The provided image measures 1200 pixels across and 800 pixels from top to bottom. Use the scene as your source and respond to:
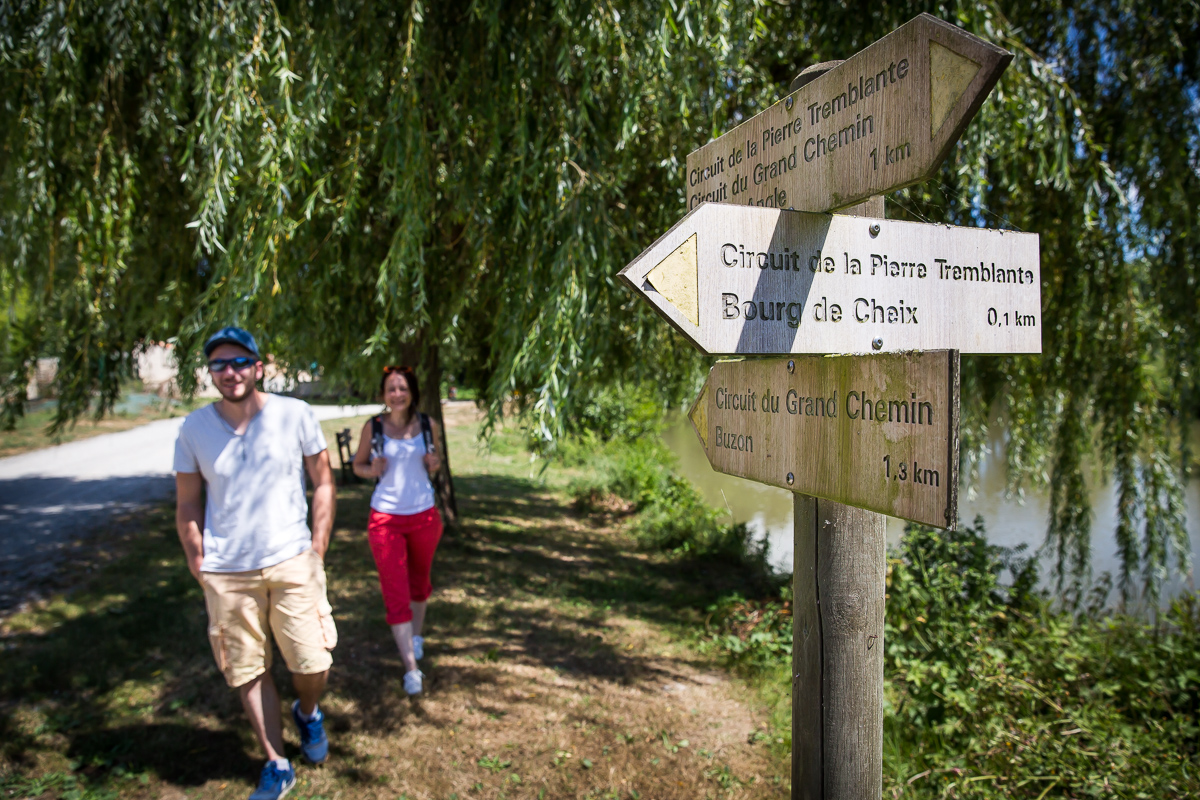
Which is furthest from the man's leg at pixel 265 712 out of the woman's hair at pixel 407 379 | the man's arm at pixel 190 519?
the woman's hair at pixel 407 379

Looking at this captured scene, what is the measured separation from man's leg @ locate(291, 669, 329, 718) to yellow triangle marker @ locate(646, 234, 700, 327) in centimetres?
238

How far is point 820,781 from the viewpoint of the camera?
5.24 ft

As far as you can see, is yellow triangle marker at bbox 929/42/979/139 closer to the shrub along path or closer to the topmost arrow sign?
the topmost arrow sign

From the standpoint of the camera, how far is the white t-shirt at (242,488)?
8.63ft

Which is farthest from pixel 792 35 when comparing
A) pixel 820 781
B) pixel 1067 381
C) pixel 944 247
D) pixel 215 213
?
pixel 820 781

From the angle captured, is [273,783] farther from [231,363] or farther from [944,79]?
[944,79]

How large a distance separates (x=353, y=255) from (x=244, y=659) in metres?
2.07

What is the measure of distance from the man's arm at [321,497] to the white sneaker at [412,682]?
3.12 ft

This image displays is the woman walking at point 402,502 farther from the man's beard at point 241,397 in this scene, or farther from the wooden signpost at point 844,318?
the wooden signpost at point 844,318

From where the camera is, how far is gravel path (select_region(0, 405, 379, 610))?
19.8ft

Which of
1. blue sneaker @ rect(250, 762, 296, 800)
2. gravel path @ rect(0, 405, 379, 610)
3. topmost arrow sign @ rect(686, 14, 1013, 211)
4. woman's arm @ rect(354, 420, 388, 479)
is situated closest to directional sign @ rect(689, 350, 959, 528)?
topmost arrow sign @ rect(686, 14, 1013, 211)

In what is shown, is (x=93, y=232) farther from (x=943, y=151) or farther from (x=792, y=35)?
(x=792, y=35)

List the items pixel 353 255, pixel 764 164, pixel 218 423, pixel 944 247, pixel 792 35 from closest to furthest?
pixel 944 247 < pixel 764 164 < pixel 218 423 < pixel 353 255 < pixel 792 35

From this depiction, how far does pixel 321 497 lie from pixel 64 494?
27.6 feet
